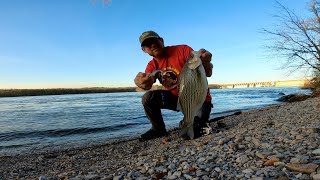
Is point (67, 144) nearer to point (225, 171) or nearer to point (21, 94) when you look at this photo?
point (225, 171)

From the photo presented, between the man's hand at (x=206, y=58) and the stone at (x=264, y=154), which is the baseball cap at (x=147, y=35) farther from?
the stone at (x=264, y=154)

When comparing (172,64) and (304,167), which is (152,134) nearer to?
(172,64)

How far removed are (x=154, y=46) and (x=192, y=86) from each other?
1814 millimetres

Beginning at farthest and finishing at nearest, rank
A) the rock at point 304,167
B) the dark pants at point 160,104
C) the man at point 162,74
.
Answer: the dark pants at point 160,104 → the man at point 162,74 → the rock at point 304,167

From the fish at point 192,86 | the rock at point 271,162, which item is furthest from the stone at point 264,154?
the fish at point 192,86

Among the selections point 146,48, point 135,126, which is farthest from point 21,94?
point 146,48

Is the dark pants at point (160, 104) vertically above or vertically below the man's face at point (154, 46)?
below

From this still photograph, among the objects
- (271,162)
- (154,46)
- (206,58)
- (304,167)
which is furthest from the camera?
(154,46)

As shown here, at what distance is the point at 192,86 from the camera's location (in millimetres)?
4543

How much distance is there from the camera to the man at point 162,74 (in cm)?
575

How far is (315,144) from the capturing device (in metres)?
4.29

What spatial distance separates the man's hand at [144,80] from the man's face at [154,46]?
0.66 metres

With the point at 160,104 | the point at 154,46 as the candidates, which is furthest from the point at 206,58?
the point at 160,104

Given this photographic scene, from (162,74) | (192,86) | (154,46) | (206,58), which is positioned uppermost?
(154,46)
